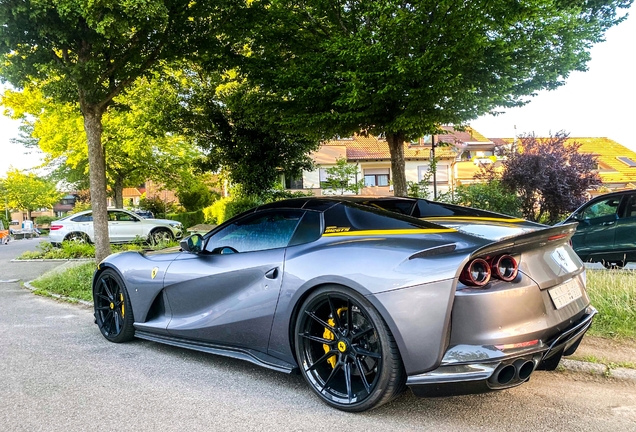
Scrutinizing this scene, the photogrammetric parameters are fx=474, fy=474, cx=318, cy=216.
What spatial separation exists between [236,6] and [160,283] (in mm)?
7077

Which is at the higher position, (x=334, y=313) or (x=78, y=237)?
(x=334, y=313)

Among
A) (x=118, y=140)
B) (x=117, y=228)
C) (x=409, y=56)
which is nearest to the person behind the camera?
(x=409, y=56)

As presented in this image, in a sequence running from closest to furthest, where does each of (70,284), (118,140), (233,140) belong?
(70,284)
(233,140)
(118,140)

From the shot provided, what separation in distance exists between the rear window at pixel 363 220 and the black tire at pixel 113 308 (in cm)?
240

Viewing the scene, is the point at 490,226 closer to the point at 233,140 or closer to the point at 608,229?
the point at 608,229

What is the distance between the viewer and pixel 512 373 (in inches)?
100

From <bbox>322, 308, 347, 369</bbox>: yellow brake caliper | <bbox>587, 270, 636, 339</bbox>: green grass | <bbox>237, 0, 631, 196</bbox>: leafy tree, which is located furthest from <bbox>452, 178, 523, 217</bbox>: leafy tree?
<bbox>322, 308, 347, 369</bbox>: yellow brake caliper

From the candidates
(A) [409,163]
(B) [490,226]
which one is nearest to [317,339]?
(B) [490,226]

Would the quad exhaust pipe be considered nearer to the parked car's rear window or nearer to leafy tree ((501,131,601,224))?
leafy tree ((501,131,601,224))

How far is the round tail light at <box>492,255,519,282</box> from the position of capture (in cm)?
264

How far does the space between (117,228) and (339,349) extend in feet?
49.2

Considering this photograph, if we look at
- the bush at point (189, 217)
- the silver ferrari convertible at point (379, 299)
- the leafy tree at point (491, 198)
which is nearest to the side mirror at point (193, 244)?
the silver ferrari convertible at point (379, 299)

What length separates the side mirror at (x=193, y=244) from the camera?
13.4 feet

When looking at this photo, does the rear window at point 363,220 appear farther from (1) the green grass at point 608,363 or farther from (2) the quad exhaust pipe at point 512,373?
(1) the green grass at point 608,363
